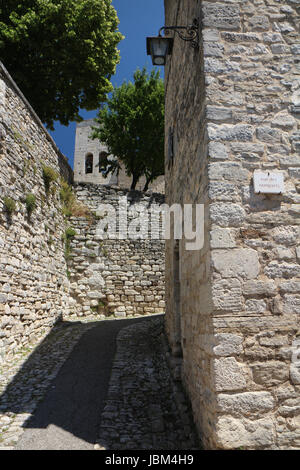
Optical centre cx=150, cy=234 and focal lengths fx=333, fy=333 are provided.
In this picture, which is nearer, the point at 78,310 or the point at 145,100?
the point at 78,310

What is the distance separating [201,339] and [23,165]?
545 centimetres

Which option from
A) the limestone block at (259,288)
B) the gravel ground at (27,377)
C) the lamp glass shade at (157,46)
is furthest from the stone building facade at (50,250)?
the limestone block at (259,288)

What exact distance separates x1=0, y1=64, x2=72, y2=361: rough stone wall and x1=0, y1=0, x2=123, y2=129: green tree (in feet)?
11.3

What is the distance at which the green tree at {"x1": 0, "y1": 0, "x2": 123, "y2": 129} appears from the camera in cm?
1020

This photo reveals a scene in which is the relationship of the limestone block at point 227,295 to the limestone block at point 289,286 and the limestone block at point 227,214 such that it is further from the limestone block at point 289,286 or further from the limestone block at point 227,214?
the limestone block at point 227,214

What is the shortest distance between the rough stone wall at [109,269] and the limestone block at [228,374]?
790 cm

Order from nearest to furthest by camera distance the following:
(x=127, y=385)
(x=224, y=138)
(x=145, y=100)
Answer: (x=224, y=138) < (x=127, y=385) < (x=145, y=100)

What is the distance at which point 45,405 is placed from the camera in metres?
4.00

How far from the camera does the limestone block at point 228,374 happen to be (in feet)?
8.61

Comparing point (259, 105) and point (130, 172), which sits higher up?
point (130, 172)

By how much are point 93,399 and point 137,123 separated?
45.1 feet

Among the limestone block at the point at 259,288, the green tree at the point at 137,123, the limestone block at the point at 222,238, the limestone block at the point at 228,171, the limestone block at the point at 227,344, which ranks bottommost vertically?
the limestone block at the point at 227,344
